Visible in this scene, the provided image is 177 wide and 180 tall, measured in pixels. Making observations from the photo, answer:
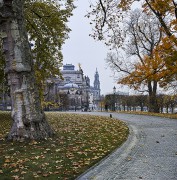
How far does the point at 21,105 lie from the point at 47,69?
1198 centimetres

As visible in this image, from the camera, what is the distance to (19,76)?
10602mm

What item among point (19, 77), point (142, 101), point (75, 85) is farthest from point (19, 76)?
point (75, 85)

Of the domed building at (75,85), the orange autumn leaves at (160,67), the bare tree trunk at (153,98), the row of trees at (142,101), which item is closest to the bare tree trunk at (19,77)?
the orange autumn leaves at (160,67)

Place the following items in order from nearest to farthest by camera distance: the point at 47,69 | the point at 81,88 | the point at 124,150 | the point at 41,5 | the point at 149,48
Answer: the point at 124,150, the point at 41,5, the point at 47,69, the point at 149,48, the point at 81,88

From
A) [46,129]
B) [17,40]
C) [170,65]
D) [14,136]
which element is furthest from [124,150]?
[170,65]

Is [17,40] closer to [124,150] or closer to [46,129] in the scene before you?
[46,129]

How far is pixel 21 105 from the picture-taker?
10.5 m

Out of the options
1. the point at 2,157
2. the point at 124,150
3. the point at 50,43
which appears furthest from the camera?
the point at 50,43

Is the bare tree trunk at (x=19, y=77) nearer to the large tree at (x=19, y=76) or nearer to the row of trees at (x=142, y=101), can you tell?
the large tree at (x=19, y=76)

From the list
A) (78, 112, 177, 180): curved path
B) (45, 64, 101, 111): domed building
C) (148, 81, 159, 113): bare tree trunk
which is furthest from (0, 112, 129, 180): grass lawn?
(45, 64, 101, 111): domed building

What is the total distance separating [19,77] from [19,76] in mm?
34

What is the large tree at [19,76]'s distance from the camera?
10398 millimetres

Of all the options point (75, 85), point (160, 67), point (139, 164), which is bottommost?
point (139, 164)

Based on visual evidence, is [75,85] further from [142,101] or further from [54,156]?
[54,156]
